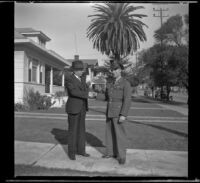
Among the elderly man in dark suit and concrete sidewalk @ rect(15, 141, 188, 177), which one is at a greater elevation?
the elderly man in dark suit

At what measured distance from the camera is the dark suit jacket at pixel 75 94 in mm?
6016

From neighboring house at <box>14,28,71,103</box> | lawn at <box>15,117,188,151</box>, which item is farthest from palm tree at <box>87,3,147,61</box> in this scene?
lawn at <box>15,117,188,151</box>

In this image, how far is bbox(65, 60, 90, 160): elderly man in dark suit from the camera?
6000 millimetres

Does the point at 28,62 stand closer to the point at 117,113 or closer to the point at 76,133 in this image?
the point at 76,133

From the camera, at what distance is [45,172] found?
16.5ft

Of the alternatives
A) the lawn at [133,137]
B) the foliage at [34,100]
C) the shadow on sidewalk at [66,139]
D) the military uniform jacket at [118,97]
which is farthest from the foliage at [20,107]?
the military uniform jacket at [118,97]

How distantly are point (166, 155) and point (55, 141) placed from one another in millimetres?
3054

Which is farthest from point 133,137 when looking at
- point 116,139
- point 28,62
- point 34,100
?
point 28,62

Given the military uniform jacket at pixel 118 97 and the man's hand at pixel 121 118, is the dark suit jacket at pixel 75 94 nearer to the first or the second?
the military uniform jacket at pixel 118 97

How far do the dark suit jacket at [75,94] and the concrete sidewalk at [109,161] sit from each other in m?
1.05

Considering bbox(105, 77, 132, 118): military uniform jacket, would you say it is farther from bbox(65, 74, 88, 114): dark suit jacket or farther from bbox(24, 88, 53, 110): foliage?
bbox(24, 88, 53, 110): foliage
